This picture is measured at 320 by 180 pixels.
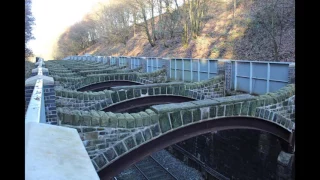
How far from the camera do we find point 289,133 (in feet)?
26.1

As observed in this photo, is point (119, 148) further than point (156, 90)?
No

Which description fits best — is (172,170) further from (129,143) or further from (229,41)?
(229,41)

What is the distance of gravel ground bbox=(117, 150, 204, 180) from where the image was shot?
13.1 m

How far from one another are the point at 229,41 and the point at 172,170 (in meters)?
10.2

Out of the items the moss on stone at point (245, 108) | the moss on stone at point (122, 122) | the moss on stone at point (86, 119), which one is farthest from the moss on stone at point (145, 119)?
the moss on stone at point (245, 108)

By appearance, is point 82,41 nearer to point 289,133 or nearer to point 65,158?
point 289,133

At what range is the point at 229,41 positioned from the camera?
19.4 metres

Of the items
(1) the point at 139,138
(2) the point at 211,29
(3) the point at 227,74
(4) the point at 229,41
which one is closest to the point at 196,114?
(1) the point at 139,138

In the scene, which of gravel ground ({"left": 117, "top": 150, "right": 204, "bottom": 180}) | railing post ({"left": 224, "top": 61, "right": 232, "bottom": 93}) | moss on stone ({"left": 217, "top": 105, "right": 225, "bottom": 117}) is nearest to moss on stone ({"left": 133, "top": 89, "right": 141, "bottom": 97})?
moss on stone ({"left": 217, "top": 105, "right": 225, "bottom": 117})

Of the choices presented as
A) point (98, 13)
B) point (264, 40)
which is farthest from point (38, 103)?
point (98, 13)

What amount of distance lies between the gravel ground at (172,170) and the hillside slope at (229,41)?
23.5ft

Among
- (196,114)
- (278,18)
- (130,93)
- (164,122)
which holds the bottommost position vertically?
(164,122)
